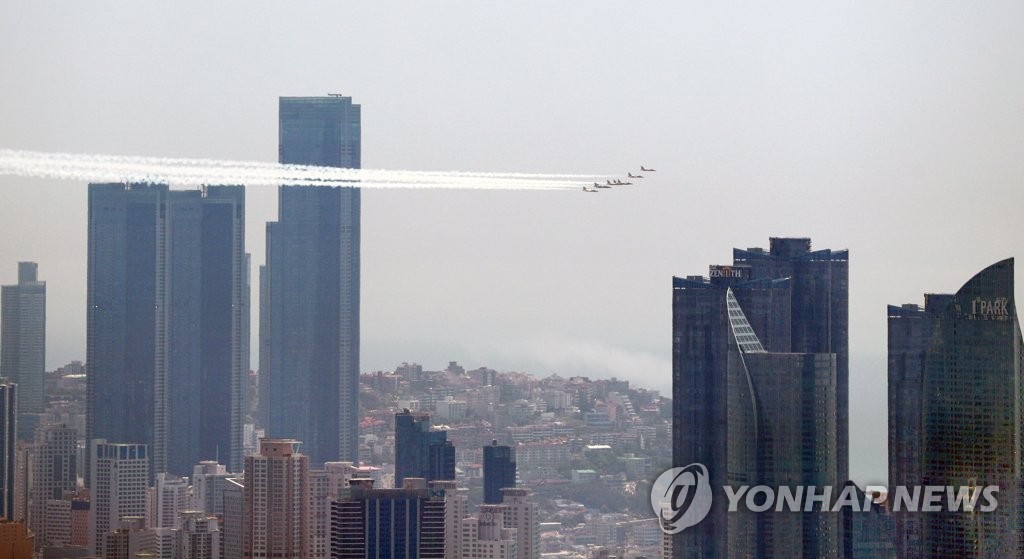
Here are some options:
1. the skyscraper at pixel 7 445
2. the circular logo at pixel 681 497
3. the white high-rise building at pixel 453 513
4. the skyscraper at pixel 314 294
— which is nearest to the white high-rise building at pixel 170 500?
the skyscraper at pixel 7 445

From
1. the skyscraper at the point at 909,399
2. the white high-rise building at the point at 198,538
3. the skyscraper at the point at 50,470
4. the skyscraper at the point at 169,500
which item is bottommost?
the white high-rise building at the point at 198,538

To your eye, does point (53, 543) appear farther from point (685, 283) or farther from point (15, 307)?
point (685, 283)

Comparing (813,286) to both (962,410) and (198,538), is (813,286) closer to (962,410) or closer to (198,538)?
(962,410)

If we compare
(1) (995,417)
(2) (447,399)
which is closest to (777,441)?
(1) (995,417)

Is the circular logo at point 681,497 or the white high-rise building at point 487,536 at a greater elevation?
the circular logo at point 681,497

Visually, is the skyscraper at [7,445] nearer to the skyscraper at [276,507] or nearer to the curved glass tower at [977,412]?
the skyscraper at [276,507]

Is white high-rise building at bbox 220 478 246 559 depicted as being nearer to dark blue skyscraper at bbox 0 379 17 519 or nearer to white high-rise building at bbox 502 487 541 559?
dark blue skyscraper at bbox 0 379 17 519

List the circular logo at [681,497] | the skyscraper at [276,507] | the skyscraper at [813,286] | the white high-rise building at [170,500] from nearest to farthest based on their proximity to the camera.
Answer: the circular logo at [681,497], the skyscraper at [813,286], the skyscraper at [276,507], the white high-rise building at [170,500]
